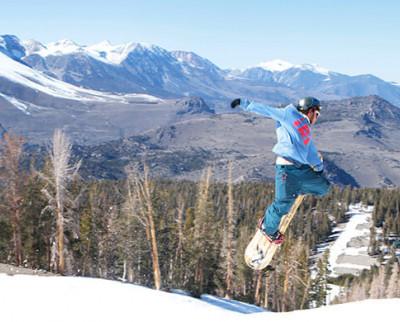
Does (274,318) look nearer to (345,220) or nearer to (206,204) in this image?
(206,204)

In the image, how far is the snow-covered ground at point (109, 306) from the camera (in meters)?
14.1

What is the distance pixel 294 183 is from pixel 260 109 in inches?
65.9

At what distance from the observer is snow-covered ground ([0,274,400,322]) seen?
14125 mm

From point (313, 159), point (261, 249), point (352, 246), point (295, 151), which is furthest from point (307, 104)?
point (352, 246)

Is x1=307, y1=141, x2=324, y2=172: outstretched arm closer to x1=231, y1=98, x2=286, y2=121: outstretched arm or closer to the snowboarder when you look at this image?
the snowboarder

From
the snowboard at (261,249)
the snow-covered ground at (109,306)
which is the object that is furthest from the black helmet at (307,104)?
the snow-covered ground at (109,306)

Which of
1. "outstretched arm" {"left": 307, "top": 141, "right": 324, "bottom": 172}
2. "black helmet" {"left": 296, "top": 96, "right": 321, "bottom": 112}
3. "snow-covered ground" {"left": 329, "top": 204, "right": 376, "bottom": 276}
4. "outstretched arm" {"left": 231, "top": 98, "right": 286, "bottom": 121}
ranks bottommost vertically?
"snow-covered ground" {"left": 329, "top": 204, "right": 376, "bottom": 276}

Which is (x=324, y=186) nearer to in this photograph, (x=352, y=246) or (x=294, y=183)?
(x=294, y=183)

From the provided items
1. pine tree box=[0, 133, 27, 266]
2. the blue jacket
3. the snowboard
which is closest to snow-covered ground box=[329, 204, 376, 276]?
pine tree box=[0, 133, 27, 266]

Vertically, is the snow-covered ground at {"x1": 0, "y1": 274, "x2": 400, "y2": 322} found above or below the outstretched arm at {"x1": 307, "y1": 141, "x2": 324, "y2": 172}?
below

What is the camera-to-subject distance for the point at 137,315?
1658 centimetres

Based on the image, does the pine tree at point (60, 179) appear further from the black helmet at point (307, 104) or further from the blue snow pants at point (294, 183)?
the black helmet at point (307, 104)

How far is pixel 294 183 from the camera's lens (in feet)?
31.8

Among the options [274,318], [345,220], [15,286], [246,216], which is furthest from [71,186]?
[345,220]
